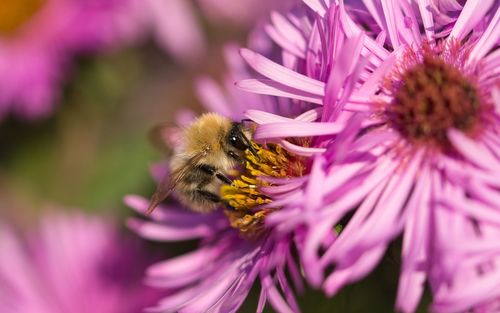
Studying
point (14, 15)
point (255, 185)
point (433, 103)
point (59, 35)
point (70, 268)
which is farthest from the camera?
point (14, 15)

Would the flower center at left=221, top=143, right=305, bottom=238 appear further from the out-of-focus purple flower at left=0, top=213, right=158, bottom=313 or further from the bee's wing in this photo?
the out-of-focus purple flower at left=0, top=213, right=158, bottom=313

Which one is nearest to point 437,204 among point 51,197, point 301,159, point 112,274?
point 301,159

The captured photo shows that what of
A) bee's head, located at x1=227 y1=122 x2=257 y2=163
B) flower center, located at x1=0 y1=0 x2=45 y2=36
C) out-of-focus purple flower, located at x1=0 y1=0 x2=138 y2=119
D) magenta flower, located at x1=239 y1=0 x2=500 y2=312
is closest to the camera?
magenta flower, located at x1=239 y1=0 x2=500 y2=312

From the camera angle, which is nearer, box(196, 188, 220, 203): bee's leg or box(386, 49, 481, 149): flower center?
box(386, 49, 481, 149): flower center

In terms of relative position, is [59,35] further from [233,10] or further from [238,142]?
[238,142]

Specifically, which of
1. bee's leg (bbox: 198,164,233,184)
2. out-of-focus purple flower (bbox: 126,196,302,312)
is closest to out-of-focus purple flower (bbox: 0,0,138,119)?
out-of-focus purple flower (bbox: 126,196,302,312)

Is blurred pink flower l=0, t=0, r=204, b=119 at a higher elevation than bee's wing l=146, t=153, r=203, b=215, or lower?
higher

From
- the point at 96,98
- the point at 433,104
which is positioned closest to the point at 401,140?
the point at 433,104

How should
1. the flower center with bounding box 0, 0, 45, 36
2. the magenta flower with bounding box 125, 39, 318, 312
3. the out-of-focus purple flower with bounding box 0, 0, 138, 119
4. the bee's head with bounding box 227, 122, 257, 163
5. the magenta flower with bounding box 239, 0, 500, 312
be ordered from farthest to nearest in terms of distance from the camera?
the flower center with bounding box 0, 0, 45, 36 → the out-of-focus purple flower with bounding box 0, 0, 138, 119 → the bee's head with bounding box 227, 122, 257, 163 → the magenta flower with bounding box 125, 39, 318, 312 → the magenta flower with bounding box 239, 0, 500, 312

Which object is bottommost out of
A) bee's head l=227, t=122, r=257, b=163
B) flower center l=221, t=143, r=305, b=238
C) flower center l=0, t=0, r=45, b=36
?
flower center l=221, t=143, r=305, b=238
